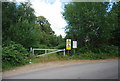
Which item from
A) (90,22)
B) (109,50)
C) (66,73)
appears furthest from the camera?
(109,50)

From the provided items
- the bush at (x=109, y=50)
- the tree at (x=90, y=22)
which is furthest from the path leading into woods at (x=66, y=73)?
the bush at (x=109, y=50)

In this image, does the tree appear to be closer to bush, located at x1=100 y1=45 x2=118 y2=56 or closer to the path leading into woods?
bush, located at x1=100 y1=45 x2=118 y2=56

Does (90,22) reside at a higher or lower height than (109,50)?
higher

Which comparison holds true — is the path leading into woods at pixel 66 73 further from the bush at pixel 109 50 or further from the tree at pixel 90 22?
the bush at pixel 109 50

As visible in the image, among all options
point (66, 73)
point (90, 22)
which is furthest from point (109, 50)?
point (66, 73)

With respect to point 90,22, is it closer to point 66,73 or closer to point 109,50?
point 109,50

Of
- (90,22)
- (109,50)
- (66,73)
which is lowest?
(66,73)

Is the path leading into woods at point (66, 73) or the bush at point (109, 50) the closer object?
the path leading into woods at point (66, 73)

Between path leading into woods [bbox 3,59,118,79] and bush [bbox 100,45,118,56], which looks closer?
path leading into woods [bbox 3,59,118,79]

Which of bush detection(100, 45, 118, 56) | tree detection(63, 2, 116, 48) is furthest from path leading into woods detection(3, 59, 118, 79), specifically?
bush detection(100, 45, 118, 56)

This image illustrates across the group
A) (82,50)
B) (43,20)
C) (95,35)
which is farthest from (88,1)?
(43,20)

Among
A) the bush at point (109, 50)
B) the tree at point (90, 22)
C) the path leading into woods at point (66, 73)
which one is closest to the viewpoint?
the path leading into woods at point (66, 73)

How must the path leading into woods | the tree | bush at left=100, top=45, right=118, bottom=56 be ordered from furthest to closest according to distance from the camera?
bush at left=100, top=45, right=118, bottom=56 < the tree < the path leading into woods

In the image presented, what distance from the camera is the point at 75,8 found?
1050cm
